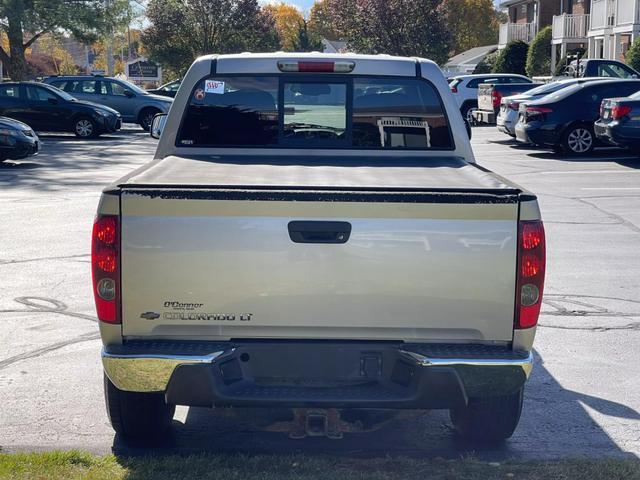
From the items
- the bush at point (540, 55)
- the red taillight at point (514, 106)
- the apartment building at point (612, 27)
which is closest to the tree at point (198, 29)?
the bush at point (540, 55)

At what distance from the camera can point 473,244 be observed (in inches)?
169

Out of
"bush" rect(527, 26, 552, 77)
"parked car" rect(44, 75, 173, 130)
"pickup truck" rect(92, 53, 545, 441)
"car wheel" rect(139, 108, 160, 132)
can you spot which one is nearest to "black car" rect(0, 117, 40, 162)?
"car wheel" rect(139, 108, 160, 132)

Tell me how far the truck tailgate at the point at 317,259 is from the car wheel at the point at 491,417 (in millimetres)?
701

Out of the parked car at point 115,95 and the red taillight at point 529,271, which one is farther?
the parked car at point 115,95

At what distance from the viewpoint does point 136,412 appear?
16.5 ft

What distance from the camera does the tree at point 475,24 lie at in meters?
95.5

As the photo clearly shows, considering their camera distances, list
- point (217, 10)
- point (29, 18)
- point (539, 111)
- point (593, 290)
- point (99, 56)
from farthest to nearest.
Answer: point (99, 56) → point (217, 10) → point (29, 18) → point (539, 111) → point (593, 290)

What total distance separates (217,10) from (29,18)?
2300cm

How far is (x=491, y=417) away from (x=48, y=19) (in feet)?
113

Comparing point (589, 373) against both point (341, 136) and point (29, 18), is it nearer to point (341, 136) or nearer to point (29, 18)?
point (341, 136)

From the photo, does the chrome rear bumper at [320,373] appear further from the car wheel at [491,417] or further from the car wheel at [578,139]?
the car wheel at [578,139]

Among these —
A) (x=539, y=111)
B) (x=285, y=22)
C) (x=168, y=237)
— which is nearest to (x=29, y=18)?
(x=539, y=111)

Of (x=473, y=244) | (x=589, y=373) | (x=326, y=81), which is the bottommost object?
(x=589, y=373)

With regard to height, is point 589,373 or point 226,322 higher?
point 226,322
